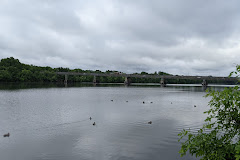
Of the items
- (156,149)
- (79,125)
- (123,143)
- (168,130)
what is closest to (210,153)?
(156,149)

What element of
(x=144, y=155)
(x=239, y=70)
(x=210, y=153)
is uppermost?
(x=239, y=70)

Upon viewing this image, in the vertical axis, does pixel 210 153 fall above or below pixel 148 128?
above

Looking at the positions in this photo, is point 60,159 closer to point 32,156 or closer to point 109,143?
point 32,156

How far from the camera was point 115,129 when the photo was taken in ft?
99.3

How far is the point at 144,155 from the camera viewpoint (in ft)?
66.5

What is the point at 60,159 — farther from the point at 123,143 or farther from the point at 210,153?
the point at 210,153

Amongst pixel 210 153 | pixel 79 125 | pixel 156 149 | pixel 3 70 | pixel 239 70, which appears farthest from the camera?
pixel 3 70

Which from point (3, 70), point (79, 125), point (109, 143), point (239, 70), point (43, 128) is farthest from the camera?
point (3, 70)

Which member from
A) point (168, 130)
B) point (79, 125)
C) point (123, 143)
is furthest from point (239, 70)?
point (79, 125)

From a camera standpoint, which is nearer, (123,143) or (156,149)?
(156,149)

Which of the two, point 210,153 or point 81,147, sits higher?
point 210,153

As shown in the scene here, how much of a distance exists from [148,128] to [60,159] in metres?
16.4

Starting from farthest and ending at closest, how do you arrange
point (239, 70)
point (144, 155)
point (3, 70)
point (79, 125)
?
point (3, 70) → point (79, 125) → point (144, 155) → point (239, 70)

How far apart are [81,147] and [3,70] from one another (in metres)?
207
